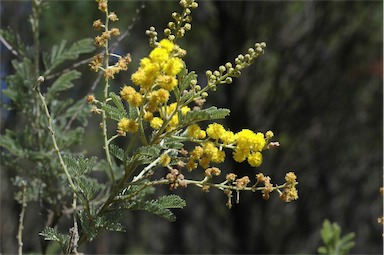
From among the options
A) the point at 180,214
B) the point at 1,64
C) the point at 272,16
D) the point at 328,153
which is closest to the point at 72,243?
the point at 1,64

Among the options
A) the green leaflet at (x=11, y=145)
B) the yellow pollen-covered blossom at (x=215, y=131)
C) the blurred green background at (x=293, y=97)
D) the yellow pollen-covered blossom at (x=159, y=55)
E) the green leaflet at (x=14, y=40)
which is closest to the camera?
the yellow pollen-covered blossom at (x=159, y=55)

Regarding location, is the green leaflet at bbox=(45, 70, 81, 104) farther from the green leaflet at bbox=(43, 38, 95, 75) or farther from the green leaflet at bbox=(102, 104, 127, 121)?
the green leaflet at bbox=(102, 104, 127, 121)

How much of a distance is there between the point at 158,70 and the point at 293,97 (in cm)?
662

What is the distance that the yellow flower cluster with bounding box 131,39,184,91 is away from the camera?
1.55 m

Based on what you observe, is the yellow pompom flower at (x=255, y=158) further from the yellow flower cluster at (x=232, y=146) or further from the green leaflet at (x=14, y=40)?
the green leaflet at (x=14, y=40)

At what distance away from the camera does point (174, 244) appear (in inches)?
393

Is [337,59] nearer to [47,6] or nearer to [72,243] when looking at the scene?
[47,6]

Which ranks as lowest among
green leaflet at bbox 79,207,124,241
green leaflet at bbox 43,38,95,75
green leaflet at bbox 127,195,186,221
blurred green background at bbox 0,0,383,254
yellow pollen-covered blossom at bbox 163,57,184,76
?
green leaflet at bbox 79,207,124,241

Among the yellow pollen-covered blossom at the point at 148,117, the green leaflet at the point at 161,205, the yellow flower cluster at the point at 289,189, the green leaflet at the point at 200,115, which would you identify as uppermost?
the green leaflet at the point at 200,115

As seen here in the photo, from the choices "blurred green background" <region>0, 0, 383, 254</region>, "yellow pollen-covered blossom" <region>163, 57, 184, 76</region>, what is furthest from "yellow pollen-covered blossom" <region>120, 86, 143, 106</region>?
"blurred green background" <region>0, 0, 383, 254</region>

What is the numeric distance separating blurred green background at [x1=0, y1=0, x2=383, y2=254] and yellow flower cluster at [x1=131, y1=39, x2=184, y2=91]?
5807 mm

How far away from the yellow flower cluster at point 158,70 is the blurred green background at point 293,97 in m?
5.81

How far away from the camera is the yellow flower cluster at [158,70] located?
155 centimetres

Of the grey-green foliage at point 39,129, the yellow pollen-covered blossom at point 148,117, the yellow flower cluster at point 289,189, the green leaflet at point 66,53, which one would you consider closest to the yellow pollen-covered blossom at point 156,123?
the yellow pollen-covered blossom at point 148,117
